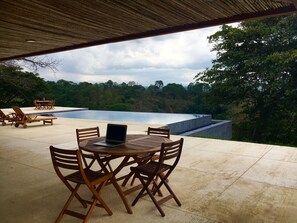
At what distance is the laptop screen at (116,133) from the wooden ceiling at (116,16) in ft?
4.67

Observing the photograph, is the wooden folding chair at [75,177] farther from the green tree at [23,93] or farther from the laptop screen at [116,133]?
the green tree at [23,93]

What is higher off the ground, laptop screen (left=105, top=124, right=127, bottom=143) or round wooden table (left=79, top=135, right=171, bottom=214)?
laptop screen (left=105, top=124, right=127, bottom=143)

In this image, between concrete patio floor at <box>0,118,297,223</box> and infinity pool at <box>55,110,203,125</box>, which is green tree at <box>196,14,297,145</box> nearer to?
infinity pool at <box>55,110,203,125</box>

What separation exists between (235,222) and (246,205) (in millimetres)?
461

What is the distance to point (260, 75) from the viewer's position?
36.9 ft

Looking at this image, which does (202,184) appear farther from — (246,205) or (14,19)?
(14,19)

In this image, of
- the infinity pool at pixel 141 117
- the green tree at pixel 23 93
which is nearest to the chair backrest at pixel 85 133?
the infinity pool at pixel 141 117

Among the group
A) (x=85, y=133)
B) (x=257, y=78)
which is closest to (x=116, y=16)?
(x=85, y=133)

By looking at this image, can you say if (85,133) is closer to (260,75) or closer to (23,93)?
(260,75)

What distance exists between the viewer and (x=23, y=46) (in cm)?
550

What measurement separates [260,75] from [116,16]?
9481 millimetres

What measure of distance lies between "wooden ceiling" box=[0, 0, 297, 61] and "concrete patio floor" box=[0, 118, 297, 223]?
2.19 metres

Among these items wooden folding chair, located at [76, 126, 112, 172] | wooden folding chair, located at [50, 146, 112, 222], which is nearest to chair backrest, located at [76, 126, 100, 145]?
wooden folding chair, located at [76, 126, 112, 172]

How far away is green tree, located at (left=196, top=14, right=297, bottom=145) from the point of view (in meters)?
10.8
